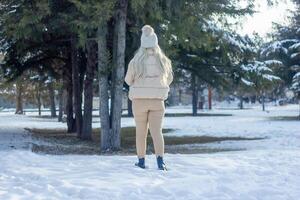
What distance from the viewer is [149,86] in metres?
8.56

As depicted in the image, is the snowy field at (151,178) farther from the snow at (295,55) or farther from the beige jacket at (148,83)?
the snow at (295,55)

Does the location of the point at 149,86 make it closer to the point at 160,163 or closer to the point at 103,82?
the point at 160,163

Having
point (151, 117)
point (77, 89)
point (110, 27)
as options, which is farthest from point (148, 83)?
point (77, 89)

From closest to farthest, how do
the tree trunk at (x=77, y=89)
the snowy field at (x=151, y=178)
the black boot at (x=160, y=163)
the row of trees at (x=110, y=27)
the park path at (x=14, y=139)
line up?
the snowy field at (x=151, y=178) → the black boot at (x=160, y=163) → the row of trees at (x=110, y=27) → the park path at (x=14, y=139) → the tree trunk at (x=77, y=89)

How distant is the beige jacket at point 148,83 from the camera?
8.56m

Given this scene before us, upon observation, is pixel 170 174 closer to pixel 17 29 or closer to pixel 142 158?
pixel 142 158

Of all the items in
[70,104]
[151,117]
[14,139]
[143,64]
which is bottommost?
[14,139]

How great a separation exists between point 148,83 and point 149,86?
0.05 meters

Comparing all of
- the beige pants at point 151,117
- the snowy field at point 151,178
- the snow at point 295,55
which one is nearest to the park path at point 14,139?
the snowy field at point 151,178

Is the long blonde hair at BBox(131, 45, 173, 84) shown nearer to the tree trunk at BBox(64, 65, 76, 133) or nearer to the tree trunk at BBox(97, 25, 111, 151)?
the tree trunk at BBox(97, 25, 111, 151)

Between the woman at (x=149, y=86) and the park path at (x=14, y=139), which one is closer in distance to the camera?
the woman at (x=149, y=86)

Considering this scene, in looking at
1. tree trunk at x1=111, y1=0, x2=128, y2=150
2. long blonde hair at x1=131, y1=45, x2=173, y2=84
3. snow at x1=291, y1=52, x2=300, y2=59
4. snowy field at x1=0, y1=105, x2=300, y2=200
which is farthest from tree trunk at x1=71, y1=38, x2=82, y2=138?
snow at x1=291, y1=52, x2=300, y2=59

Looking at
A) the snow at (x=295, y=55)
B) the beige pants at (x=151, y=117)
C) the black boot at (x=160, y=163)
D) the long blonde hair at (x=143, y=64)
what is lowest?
the black boot at (x=160, y=163)

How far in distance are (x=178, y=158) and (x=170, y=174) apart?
191 cm
